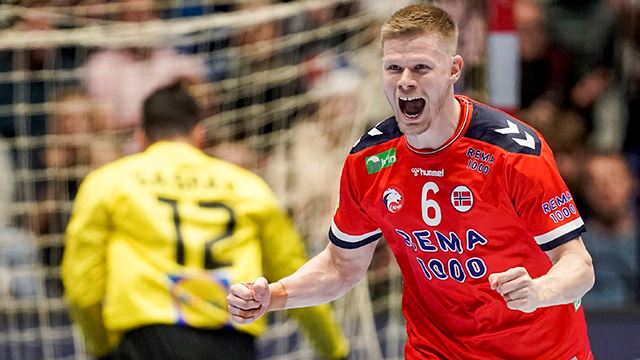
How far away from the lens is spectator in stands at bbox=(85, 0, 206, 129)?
726 centimetres

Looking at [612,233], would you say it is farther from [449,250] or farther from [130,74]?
[449,250]

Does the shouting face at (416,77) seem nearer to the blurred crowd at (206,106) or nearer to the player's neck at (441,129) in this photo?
the player's neck at (441,129)

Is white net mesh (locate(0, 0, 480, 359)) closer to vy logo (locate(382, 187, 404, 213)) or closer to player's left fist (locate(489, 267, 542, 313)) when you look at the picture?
vy logo (locate(382, 187, 404, 213))

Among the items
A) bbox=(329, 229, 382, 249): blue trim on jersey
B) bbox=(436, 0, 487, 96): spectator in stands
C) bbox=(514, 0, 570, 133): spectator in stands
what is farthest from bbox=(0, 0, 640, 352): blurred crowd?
bbox=(329, 229, 382, 249): blue trim on jersey

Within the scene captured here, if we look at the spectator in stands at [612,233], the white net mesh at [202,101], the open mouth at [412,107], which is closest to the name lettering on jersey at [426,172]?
the open mouth at [412,107]

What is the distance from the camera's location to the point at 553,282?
3363 millimetres

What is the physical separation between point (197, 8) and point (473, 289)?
4397 mm

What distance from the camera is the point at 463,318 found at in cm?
393

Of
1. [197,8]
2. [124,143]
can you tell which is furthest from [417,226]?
[197,8]

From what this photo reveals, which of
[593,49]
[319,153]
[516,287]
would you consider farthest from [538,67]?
[516,287]

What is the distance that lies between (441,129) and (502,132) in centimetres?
18

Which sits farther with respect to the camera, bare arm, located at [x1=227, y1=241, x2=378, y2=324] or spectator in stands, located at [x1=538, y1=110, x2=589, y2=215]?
spectator in stands, located at [x1=538, y1=110, x2=589, y2=215]

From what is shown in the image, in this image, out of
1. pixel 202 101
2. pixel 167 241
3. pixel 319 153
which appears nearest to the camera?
pixel 167 241

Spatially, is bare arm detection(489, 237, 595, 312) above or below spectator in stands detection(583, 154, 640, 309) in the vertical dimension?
above
